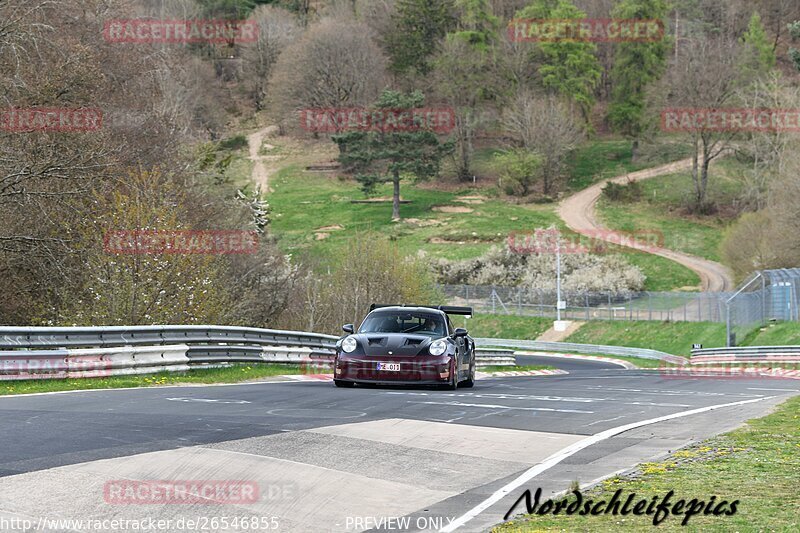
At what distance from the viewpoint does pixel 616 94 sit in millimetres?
124562

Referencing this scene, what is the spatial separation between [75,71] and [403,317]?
17.0 metres

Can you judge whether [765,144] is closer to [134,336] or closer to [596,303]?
[596,303]

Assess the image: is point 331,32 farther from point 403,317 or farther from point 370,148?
point 403,317

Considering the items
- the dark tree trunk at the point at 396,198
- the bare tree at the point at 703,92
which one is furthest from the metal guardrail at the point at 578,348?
the bare tree at the point at 703,92

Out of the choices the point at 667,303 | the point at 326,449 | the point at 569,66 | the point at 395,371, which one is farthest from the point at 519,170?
the point at 326,449

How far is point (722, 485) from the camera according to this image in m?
9.84

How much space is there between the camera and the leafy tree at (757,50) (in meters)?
120

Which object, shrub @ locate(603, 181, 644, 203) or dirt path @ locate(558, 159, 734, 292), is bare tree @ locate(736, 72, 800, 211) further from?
shrub @ locate(603, 181, 644, 203)

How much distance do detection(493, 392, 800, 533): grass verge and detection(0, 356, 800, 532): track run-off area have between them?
0.40 meters

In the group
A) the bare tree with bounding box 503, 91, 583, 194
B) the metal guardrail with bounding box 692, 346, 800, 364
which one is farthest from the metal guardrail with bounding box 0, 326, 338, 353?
the bare tree with bounding box 503, 91, 583, 194

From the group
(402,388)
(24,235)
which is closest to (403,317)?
(402,388)

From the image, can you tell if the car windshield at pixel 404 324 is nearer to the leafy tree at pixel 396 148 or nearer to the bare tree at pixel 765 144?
the bare tree at pixel 765 144

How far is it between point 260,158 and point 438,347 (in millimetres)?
110340

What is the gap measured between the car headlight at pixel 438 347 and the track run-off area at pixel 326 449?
1654 millimetres
